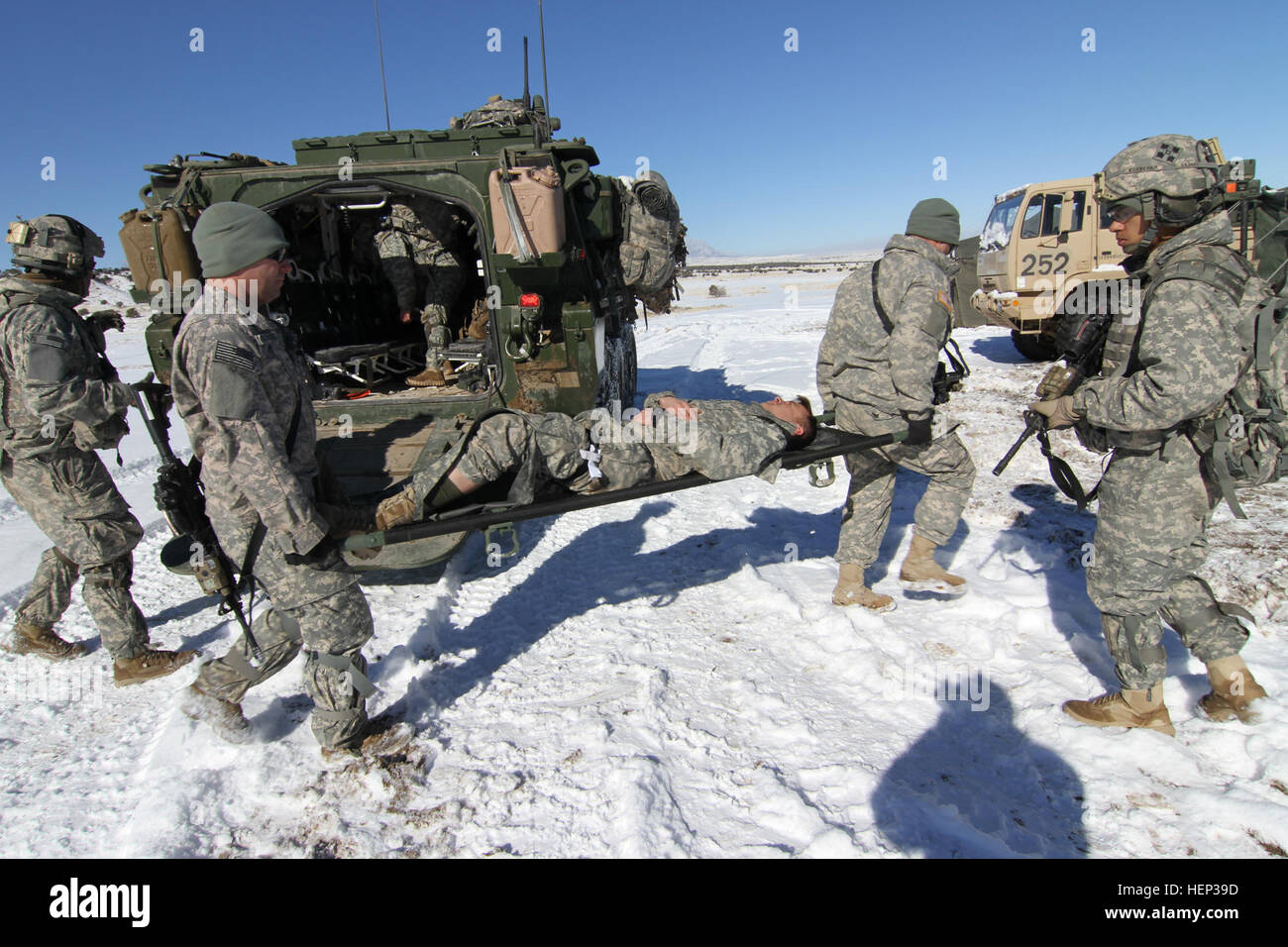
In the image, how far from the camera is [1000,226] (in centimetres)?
1105

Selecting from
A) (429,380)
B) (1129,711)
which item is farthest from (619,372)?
(1129,711)

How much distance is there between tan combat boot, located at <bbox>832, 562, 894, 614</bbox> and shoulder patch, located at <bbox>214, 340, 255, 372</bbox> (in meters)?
2.96

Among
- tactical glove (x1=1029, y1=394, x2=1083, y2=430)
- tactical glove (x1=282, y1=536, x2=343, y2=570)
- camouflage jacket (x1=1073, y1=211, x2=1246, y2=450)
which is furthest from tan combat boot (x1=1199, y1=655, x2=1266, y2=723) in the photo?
tactical glove (x1=282, y1=536, x2=343, y2=570)

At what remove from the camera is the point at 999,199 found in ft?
36.7

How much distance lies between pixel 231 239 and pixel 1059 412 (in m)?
3.08

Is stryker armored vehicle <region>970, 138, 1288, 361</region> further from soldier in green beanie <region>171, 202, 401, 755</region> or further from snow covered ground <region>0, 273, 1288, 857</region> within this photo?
soldier in green beanie <region>171, 202, 401, 755</region>

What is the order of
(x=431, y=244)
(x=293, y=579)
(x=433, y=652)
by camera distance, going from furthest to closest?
1. (x=431, y=244)
2. (x=433, y=652)
3. (x=293, y=579)

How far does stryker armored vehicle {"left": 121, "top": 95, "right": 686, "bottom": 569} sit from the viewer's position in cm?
460

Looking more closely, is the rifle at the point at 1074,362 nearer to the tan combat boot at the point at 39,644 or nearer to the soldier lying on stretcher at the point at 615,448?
the soldier lying on stretcher at the point at 615,448

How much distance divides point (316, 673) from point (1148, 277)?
11.0 ft

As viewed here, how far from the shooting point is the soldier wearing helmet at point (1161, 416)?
229cm
